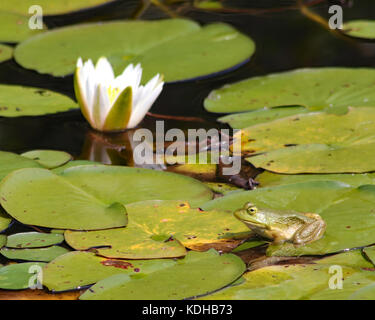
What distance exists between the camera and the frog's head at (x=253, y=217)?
7.81ft

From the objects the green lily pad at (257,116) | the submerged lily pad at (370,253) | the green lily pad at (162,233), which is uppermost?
the green lily pad at (257,116)

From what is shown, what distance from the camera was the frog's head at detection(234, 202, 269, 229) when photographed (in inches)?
93.7

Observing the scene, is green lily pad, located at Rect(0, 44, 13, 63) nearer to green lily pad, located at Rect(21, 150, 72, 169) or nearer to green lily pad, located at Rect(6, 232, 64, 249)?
green lily pad, located at Rect(21, 150, 72, 169)

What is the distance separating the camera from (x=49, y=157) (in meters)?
3.12

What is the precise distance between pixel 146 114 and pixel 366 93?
126cm

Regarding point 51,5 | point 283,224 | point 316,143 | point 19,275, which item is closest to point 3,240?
point 19,275

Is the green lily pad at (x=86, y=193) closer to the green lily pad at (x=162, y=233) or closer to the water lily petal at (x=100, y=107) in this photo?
the green lily pad at (x=162, y=233)

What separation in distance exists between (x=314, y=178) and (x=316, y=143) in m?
0.36

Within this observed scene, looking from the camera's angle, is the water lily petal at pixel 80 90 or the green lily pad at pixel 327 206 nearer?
the green lily pad at pixel 327 206

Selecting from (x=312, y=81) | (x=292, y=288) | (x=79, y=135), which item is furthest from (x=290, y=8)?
(x=292, y=288)

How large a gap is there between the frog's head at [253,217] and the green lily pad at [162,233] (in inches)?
4.0

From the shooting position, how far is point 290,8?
5.46m

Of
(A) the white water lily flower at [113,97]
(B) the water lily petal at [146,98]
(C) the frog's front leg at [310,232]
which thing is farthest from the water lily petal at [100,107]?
(C) the frog's front leg at [310,232]

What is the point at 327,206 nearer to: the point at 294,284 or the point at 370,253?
the point at 370,253
